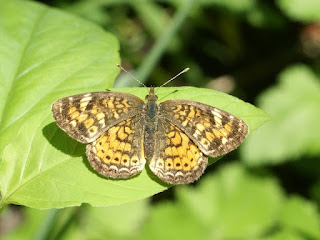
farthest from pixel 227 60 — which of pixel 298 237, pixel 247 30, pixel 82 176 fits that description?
pixel 82 176

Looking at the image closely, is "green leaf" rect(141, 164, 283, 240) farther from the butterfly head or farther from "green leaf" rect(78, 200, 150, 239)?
the butterfly head

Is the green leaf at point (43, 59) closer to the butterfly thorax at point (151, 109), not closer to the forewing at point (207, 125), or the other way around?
the butterfly thorax at point (151, 109)

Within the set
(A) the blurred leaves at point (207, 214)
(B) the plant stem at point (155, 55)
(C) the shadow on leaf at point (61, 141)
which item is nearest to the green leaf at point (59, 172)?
(C) the shadow on leaf at point (61, 141)

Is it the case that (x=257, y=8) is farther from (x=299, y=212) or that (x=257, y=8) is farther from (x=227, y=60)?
(x=299, y=212)

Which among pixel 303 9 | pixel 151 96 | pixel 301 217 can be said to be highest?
pixel 303 9

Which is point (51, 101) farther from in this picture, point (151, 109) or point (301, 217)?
point (301, 217)

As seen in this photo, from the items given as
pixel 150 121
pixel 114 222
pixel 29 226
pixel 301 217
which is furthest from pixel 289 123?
pixel 29 226
